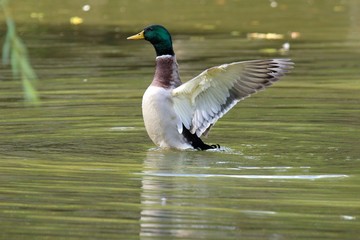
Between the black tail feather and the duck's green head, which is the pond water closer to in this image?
the black tail feather

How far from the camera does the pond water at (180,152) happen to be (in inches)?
298

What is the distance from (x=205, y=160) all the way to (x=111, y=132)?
175 centimetres

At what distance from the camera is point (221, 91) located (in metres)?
11.2

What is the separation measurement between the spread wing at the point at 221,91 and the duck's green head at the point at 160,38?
0.45 m

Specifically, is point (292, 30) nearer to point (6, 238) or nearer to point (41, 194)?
point (41, 194)

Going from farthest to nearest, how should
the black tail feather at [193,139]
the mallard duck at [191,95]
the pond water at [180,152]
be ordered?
the black tail feather at [193,139], the mallard duck at [191,95], the pond water at [180,152]

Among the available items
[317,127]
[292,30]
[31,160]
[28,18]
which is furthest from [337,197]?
[28,18]

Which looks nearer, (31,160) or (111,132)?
(31,160)

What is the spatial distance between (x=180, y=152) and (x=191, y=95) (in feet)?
1.64

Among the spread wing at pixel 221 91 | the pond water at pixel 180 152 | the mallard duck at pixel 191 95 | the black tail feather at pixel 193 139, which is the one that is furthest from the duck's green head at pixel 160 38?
the pond water at pixel 180 152

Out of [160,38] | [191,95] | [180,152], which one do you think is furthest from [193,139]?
[160,38]

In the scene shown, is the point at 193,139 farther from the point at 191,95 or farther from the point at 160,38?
the point at 160,38

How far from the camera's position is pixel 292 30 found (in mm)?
21266

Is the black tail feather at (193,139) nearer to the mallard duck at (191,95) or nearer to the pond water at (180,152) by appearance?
the mallard duck at (191,95)
